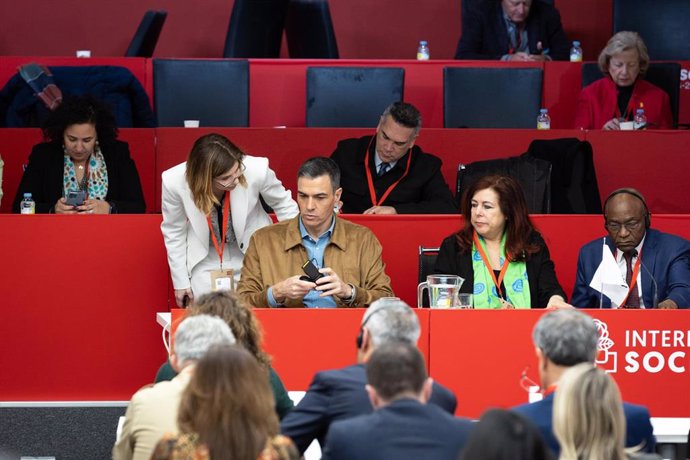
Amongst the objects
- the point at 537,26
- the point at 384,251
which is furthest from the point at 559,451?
the point at 537,26

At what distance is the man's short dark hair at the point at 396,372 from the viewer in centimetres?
309

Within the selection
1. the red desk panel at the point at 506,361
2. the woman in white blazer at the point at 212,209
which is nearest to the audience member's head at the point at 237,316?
the red desk panel at the point at 506,361

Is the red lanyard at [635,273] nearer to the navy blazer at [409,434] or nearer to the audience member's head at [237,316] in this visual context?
the audience member's head at [237,316]

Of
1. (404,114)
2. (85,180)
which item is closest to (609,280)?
(404,114)

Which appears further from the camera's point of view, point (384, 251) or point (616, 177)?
point (616, 177)

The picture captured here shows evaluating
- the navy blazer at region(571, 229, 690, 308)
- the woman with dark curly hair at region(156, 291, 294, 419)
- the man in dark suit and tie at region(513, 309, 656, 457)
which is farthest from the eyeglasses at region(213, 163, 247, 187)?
the man in dark suit and tie at region(513, 309, 656, 457)

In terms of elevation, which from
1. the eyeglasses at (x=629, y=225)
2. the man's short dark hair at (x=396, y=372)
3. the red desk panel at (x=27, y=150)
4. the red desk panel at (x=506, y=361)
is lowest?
the red desk panel at (x=506, y=361)

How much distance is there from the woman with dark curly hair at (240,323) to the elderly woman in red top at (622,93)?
190 inches

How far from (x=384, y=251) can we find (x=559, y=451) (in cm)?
291

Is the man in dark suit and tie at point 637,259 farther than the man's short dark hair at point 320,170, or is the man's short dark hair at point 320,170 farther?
the man in dark suit and tie at point 637,259

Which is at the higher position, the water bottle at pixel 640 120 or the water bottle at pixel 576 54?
the water bottle at pixel 576 54

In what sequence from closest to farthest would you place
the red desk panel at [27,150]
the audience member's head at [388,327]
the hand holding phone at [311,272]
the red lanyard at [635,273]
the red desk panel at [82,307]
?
the audience member's head at [388,327]
the hand holding phone at [311,272]
the red lanyard at [635,273]
the red desk panel at [82,307]
the red desk panel at [27,150]

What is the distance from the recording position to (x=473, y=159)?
7.55 metres

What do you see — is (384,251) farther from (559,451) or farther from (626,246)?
(559,451)
